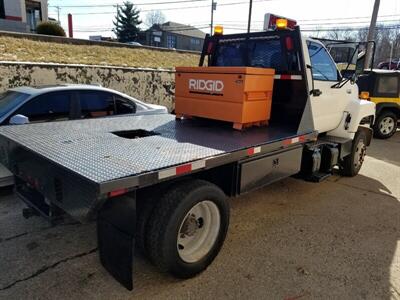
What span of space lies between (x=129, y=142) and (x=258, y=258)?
1777 mm

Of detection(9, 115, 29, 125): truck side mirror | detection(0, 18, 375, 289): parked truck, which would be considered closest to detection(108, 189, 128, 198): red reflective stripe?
detection(0, 18, 375, 289): parked truck

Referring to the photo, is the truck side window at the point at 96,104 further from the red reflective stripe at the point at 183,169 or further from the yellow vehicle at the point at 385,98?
the yellow vehicle at the point at 385,98

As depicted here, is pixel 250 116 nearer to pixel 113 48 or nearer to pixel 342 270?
pixel 342 270

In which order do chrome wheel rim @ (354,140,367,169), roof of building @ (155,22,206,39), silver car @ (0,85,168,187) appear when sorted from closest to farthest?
silver car @ (0,85,168,187), chrome wheel rim @ (354,140,367,169), roof of building @ (155,22,206,39)

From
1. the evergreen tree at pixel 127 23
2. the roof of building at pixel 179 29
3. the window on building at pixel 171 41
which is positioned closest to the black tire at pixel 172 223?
the evergreen tree at pixel 127 23

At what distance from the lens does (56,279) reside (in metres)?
3.06

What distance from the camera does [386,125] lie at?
10.6 metres

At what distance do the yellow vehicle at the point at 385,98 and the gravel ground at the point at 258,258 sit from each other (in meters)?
6.19

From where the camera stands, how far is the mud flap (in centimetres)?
256

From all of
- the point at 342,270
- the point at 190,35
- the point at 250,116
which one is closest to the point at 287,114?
the point at 250,116

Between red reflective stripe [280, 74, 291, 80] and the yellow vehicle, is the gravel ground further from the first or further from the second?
the yellow vehicle

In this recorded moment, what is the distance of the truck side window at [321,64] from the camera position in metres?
4.98

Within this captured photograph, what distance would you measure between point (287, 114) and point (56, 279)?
360 centimetres

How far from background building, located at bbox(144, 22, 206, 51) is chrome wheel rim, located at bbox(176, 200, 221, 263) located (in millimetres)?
62797
